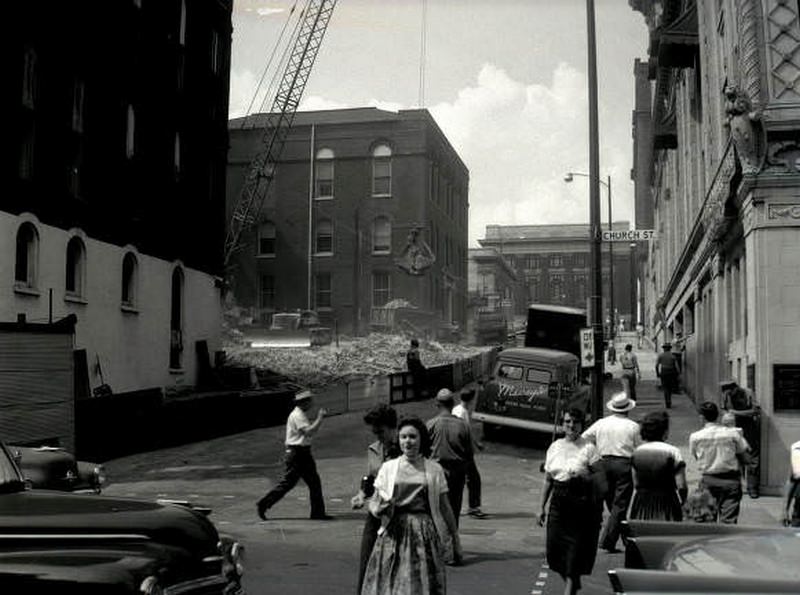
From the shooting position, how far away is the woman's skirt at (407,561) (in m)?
6.37

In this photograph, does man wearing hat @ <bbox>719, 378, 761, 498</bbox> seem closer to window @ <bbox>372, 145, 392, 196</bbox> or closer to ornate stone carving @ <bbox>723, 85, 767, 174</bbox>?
ornate stone carving @ <bbox>723, 85, 767, 174</bbox>

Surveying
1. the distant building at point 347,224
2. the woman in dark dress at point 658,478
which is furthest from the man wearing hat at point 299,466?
the distant building at point 347,224

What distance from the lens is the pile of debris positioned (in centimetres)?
3831

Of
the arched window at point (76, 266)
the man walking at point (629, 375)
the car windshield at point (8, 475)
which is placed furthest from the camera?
the arched window at point (76, 266)

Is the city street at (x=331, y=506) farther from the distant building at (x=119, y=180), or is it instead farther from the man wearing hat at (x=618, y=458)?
the distant building at (x=119, y=180)

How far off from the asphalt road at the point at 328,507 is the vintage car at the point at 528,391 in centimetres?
67

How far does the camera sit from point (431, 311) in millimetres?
57406

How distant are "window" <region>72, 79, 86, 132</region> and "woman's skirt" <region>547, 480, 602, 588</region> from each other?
2096 centimetres

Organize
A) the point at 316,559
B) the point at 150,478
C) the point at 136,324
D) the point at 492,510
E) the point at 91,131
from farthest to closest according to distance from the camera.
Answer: the point at 136,324
the point at 91,131
the point at 150,478
the point at 492,510
the point at 316,559

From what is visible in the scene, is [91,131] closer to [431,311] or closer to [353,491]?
[353,491]

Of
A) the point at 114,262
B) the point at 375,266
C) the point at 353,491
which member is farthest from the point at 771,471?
the point at 375,266

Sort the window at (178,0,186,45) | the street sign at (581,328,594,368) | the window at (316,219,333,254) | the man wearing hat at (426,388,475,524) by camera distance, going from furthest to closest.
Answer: the window at (316,219,333,254), the window at (178,0,186,45), the street sign at (581,328,594,368), the man wearing hat at (426,388,475,524)

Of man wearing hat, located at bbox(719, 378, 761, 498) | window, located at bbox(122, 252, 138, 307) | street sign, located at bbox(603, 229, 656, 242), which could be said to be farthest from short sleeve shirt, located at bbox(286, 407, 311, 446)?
window, located at bbox(122, 252, 138, 307)

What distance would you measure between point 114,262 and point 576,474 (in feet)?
70.0
